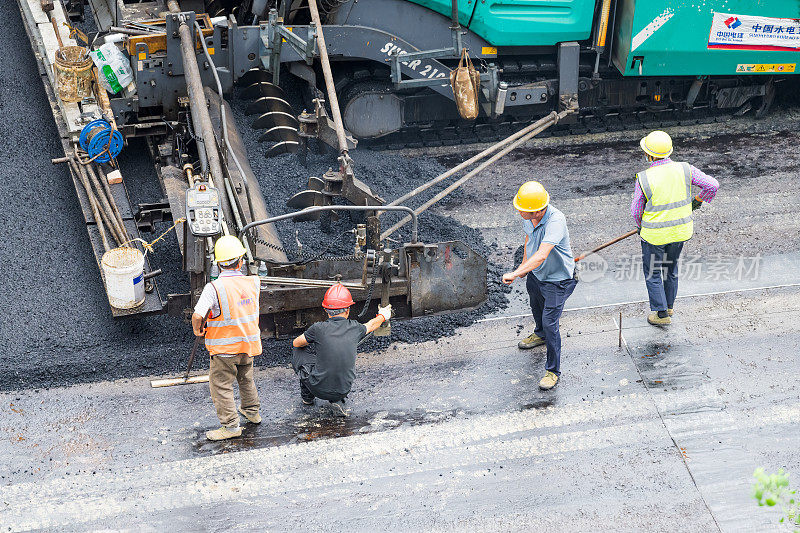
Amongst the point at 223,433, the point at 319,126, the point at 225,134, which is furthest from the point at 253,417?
the point at 319,126

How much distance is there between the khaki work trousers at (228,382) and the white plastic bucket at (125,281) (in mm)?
1208

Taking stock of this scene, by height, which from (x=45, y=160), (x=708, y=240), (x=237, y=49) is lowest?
(x=708, y=240)

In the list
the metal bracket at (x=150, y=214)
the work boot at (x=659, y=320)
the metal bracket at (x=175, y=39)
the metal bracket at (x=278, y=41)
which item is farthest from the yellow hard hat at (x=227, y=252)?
the metal bracket at (x=175, y=39)

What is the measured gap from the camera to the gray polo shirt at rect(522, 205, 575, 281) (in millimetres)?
6621

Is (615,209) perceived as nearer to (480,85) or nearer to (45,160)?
(480,85)

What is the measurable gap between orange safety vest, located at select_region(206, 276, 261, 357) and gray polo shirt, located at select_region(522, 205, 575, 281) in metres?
1.95

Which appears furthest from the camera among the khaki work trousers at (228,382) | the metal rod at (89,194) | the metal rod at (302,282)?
the metal rod at (89,194)

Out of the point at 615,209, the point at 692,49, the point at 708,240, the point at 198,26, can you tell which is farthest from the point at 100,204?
the point at 692,49

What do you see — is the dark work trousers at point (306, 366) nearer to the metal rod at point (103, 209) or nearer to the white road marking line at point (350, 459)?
→ the white road marking line at point (350, 459)

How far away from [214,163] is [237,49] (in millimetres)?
2017

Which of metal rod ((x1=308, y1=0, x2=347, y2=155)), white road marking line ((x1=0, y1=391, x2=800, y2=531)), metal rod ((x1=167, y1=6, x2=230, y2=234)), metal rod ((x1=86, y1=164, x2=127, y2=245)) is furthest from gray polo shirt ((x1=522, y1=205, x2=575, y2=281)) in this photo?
metal rod ((x1=86, y1=164, x2=127, y2=245))

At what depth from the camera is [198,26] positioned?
8727 mm

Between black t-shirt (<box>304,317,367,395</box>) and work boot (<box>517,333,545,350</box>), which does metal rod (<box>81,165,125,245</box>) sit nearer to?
black t-shirt (<box>304,317,367,395</box>)

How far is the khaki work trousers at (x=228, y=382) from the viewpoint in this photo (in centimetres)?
616
